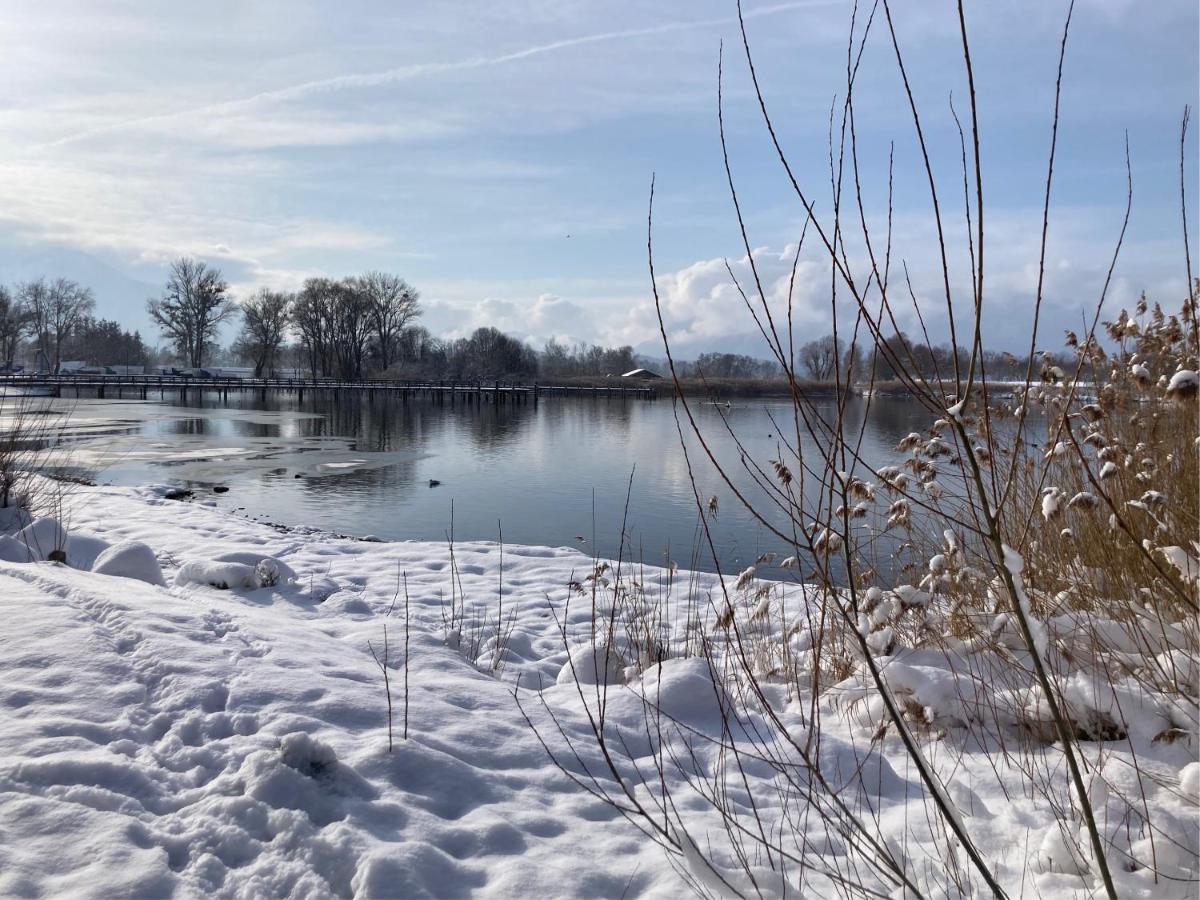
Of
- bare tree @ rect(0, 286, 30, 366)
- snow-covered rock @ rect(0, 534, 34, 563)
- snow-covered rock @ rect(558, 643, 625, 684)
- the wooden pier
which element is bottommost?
snow-covered rock @ rect(558, 643, 625, 684)

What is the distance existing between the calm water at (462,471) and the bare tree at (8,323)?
33470 millimetres

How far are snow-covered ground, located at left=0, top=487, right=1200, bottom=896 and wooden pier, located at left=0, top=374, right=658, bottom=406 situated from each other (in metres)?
48.7

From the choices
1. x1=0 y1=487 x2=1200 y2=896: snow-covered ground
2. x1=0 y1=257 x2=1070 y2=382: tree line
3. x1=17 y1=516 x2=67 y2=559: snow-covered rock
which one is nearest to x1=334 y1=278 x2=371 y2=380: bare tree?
x1=0 y1=257 x2=1070 y2=382: tree line

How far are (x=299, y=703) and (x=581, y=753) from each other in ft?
3.93

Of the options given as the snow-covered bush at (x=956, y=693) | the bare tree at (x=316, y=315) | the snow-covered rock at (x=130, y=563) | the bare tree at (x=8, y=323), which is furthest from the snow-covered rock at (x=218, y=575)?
the bare tree at (x=8, y=323)

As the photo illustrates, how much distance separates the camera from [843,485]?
1596 millimetres

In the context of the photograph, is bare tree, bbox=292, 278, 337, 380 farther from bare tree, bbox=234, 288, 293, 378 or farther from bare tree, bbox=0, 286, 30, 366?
bare tree, bbox=0, 286, 30, 366

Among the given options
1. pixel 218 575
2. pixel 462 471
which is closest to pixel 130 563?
pixel 218 575

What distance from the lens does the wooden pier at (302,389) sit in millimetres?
52781

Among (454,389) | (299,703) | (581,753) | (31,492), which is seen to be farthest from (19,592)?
(454,389)

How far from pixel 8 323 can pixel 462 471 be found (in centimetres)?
5998

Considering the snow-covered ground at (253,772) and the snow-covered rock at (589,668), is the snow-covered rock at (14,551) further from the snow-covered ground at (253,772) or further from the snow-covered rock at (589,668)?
the snow-covered rock at (589,668)

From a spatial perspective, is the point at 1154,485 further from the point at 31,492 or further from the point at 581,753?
the point at 31,492

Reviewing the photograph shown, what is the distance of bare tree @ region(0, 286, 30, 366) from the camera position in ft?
199
